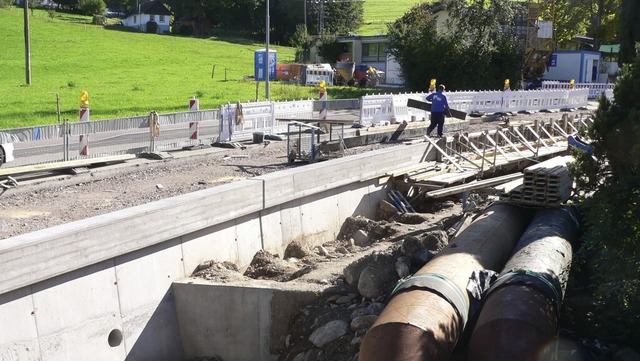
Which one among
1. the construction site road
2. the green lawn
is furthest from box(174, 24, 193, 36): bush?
the construction site road

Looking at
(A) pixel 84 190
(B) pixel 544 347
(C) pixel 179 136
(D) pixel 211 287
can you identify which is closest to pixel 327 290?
(D) pixel 211 287

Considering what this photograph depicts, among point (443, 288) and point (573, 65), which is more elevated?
point (573, 65)

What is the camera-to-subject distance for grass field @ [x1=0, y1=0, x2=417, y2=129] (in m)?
37.6

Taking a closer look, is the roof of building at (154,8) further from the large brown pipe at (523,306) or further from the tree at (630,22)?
the large brown pipe at (523,306)

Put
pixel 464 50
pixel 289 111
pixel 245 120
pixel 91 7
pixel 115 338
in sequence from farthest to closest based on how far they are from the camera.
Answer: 1. pixel 91 7
2. pixel 464 50
3. pixel 289 111
4. pixel 245 120
5. pixel 115 338

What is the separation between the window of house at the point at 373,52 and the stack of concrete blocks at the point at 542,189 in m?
52.4

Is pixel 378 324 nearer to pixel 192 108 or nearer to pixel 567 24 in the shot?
pixel 192 108

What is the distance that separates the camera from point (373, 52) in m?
66.4

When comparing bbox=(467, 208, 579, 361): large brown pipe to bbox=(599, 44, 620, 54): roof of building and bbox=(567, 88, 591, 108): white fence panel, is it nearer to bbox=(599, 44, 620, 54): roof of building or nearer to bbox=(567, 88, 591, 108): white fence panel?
bbox=(567, 88, 591, 108): white fence panel

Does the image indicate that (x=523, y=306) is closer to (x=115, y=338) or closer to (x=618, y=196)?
(x=618, y=196)

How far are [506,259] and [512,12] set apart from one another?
3585cm

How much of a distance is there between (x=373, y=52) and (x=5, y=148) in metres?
53.2

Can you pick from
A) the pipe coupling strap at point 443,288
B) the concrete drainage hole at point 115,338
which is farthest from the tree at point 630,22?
the concrete drainage hole at point 115,338

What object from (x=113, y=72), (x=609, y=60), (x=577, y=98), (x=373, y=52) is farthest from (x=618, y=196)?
(x=609, y=60)
